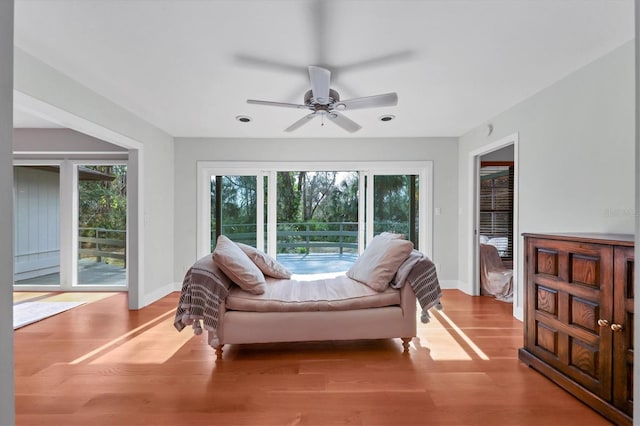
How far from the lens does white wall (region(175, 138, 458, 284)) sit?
4.42 metres

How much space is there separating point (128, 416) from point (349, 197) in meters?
3.62

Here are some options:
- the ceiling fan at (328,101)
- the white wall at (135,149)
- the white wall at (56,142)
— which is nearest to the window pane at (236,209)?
the white wall at (135,149)

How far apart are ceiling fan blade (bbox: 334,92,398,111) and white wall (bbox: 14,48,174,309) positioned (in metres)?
2.30

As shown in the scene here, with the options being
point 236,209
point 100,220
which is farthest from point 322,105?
point 100,220

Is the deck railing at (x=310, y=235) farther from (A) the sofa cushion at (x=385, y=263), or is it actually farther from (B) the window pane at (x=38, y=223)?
(B) the window pane at (x=38, y=223)

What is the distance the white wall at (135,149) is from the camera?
226cm

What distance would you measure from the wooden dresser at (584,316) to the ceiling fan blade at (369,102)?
1454mm

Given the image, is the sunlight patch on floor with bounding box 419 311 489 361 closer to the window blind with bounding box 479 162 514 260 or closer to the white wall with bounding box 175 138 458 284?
the white wall with bounding box 175 138 458 284

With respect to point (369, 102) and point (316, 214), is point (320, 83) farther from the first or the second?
point (316, 214)

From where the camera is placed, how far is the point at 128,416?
66.2 inches

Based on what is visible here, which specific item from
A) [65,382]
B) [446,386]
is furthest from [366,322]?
[65,382]

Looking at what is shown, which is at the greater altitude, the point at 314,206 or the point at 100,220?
the point at 314,206

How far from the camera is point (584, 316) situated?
1751mm

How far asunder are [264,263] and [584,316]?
245 centimetres
